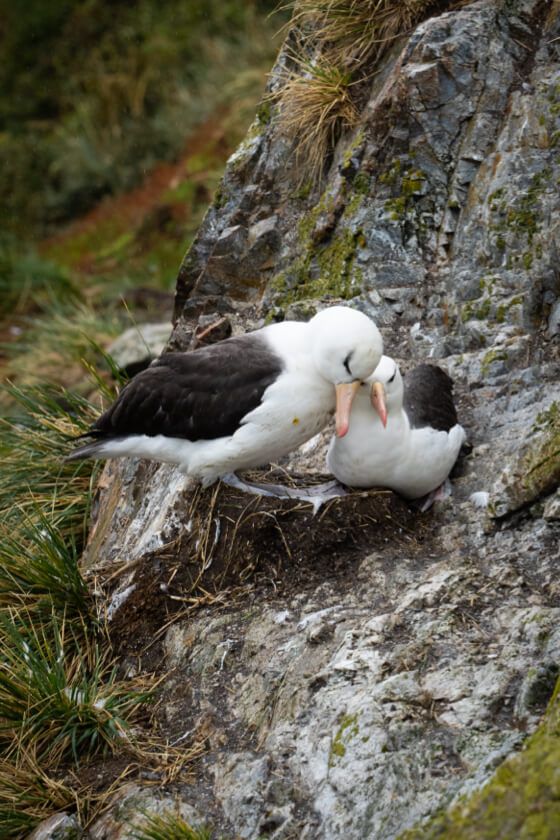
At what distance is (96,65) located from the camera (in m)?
17.0

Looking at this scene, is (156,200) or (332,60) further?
(156,200)

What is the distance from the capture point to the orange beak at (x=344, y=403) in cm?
386

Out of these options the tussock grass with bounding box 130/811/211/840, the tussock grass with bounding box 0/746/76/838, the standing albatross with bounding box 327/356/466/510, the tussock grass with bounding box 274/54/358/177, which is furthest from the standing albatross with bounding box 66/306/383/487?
the tussock grass with bounding box 274/54/358/177

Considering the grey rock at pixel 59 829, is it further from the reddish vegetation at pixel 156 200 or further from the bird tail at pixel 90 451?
the reddish vegetation at pixel 156 200

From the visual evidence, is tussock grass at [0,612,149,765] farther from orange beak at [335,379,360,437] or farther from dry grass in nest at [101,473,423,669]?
orange beak at [335,379,360,437]

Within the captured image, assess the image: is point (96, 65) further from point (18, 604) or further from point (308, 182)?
point (18, 604)

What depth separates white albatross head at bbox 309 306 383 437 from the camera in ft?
12.5

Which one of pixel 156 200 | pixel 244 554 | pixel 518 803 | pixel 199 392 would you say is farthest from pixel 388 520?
pixel 156 200

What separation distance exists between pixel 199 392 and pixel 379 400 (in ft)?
3.00

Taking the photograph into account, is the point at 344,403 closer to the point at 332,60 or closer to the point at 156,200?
the point at 332,60

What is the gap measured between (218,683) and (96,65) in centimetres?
1570

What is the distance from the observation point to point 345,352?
12.6 feet

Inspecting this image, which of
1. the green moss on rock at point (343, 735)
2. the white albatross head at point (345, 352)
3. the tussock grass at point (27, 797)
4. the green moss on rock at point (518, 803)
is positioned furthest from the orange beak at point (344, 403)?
the tussock grass at point (27, 797)

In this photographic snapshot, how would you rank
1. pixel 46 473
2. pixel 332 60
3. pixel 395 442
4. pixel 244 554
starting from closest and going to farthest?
pixel 395 442
pixel 244 554
pixel 332 60
pixel 46 473
